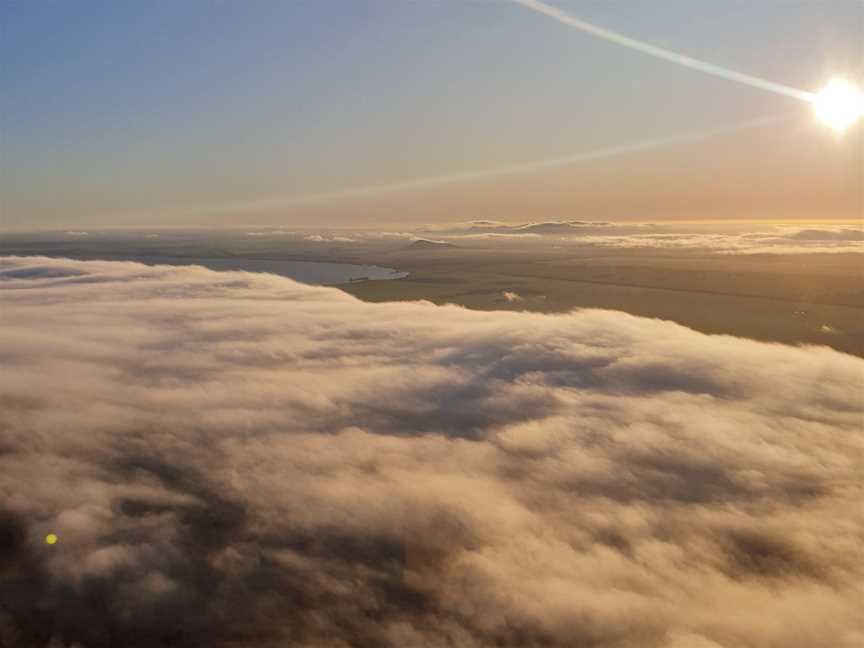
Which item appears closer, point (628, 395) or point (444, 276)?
point (628, 395)

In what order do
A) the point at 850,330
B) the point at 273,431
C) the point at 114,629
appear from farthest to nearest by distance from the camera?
the point at 850,330 < the point at 273,431 < the point at 114,629

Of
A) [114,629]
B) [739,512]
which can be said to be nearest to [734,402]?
[739,512]

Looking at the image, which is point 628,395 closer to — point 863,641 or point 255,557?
point 863,641

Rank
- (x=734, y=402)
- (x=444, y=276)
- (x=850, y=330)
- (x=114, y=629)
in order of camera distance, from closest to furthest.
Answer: (x=114, y=629) < (x=734, y=402) < (x=850, y=330) < (x=444, y=276)

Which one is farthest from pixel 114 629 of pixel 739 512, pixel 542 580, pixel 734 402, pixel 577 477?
pixel 734 402

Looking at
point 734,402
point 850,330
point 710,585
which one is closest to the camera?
point 710,585

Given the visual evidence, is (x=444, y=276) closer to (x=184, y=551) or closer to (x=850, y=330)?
(x=850, y=330)

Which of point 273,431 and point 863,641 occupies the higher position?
point 273,431

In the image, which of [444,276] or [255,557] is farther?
[444,276]

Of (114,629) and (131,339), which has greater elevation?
(131,339)
